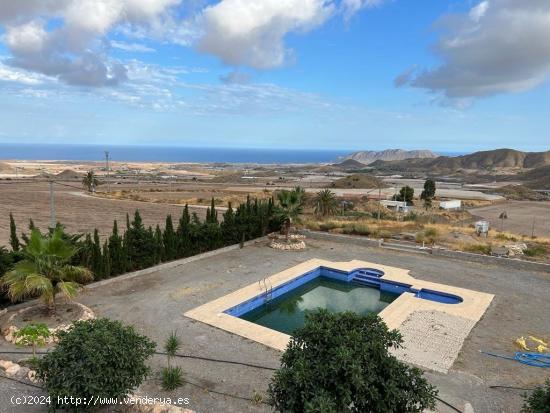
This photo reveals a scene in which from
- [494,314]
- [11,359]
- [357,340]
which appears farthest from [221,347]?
[494,314]

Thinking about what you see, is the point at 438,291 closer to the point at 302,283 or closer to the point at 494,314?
the point at 494,314

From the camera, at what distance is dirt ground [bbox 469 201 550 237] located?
1447 inches

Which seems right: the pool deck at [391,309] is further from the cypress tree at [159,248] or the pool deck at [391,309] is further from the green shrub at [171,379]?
the cypress tree at [159,248]

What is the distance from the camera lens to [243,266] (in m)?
17.4

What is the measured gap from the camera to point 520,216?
47.2 m

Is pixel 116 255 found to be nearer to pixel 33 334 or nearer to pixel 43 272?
pixel 43 272

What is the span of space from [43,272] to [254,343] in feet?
19.4

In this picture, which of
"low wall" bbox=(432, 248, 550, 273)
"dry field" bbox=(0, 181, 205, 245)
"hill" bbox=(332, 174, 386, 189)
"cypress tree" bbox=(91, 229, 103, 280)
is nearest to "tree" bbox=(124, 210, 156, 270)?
"cypress tree" bbox=(91, 229, 103, 280)

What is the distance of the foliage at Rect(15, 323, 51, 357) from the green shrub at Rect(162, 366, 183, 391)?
10.5ft

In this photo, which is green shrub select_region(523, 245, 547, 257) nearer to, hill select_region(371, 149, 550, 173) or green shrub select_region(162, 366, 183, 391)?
green shrub select_region(162, 366, 183, 391)

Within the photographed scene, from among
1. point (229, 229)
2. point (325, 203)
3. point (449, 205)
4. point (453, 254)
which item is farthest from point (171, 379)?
point (449, 205)

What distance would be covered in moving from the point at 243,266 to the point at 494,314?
9.53 m

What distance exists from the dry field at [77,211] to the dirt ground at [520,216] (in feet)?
95.1

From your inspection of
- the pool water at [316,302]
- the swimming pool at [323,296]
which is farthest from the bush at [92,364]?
the pool water at [316,302]
